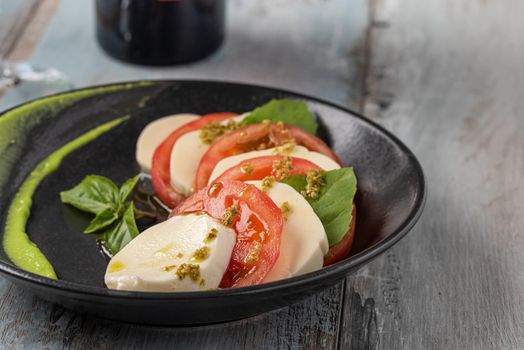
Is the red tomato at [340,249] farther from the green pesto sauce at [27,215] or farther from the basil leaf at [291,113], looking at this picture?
the green pesto sauce at [27,215]

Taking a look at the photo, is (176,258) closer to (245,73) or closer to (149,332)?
(149,332)

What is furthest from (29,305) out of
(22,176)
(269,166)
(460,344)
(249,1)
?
(249,1)

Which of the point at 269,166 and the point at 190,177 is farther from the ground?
the point at 269,166

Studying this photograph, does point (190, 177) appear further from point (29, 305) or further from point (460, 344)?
point (460, 344)

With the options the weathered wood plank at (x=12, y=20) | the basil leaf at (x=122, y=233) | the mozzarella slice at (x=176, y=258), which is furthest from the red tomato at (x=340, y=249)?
the weathered wood plank at (x=12, y=20)

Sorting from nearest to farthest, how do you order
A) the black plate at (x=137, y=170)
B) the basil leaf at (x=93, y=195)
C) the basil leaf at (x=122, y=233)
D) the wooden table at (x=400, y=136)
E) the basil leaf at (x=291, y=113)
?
the black plate at (x=137, y=170) < the wooden table at (x=400, y=136) < the basil leaf at (x=122, y=233) < the basil leaf at (x=93, y=195) < the basil leaf at (x=291, y=113)

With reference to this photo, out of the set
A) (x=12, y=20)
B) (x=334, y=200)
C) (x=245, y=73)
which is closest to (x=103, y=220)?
(x=334, y=200)

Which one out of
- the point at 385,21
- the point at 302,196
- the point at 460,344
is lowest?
the point at 385,21
